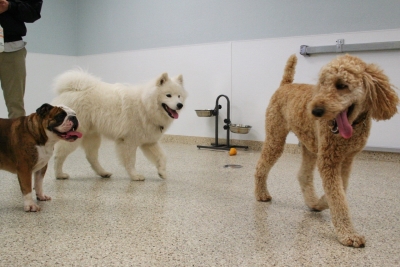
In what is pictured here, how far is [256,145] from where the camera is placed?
488 centimetres

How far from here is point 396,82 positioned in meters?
3.92

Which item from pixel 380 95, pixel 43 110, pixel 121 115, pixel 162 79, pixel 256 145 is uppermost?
pixel 162 79

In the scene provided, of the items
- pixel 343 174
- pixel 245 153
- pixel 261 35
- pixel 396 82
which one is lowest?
pixel 245 153

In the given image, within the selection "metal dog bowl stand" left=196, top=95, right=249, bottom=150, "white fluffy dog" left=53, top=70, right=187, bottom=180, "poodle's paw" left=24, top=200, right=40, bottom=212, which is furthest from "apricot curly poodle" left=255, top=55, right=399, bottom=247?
"metal dog bowl stand" left=196, top=95, right=249, bottom=150

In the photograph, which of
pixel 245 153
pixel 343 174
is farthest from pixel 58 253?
pixel 245 153

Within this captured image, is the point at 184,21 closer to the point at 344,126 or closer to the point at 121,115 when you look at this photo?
the point at 121,115

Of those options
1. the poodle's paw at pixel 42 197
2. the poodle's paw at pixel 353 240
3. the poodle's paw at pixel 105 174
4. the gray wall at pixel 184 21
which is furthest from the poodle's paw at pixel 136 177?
the gray wall at pixel 184 21

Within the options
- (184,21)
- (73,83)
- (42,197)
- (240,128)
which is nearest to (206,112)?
(240,128)

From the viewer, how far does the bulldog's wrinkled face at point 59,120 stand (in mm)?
2146

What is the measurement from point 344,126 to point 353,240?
1.77 feet

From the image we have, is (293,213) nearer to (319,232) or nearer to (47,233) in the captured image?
(319,232)

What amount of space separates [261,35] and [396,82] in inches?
68.6

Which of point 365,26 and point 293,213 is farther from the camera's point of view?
point 365,26

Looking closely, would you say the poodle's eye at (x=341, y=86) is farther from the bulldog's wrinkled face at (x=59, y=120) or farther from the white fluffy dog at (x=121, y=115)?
the white fluffy dog at (x=121, y=115)
